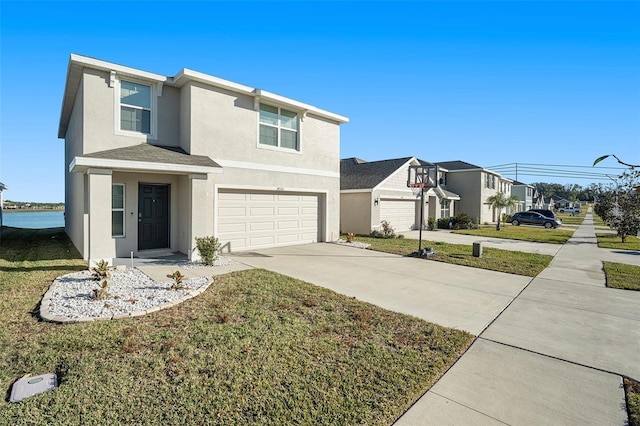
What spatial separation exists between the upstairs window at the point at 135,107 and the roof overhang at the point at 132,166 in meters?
1.89

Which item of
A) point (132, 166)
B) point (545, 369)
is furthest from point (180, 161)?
point (545, 369)

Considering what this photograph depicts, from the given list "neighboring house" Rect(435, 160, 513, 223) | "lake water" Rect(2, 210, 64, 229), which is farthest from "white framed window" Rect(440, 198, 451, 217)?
"lake water" Rect(2, 210, 64, 229)

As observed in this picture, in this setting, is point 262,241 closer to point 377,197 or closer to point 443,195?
point 377,197

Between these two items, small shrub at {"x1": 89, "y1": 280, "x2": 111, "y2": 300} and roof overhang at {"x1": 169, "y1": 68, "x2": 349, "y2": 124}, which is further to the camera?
roof overhang at {"x1": 169, "y1": 68, "x2": 349, "y2": 124}

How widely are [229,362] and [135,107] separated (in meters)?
9.15

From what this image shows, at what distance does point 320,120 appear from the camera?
14.4 m

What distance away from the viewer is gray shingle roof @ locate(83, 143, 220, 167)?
28.1 ft

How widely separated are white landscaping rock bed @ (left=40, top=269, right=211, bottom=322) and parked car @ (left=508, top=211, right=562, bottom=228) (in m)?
32.4

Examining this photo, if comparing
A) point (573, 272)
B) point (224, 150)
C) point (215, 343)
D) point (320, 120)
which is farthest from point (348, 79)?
point (215, 343)

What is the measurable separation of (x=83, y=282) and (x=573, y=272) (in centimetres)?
1343

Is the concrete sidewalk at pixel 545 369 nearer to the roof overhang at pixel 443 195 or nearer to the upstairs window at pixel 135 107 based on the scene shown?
the upstairs window at pixel 135 107

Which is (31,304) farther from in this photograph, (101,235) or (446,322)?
(446,322)

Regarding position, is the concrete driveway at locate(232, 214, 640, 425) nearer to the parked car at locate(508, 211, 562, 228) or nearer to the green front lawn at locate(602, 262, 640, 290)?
the green front lawn at locate(602, 262, 640, 290)

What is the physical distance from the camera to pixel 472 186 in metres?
30.0
